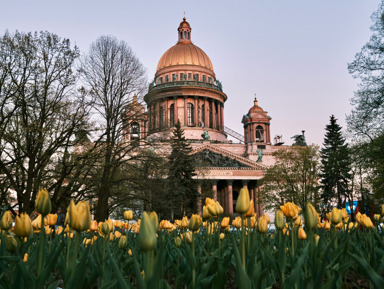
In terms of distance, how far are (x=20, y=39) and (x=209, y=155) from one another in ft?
117

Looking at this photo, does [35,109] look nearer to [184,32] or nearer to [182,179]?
[182,179]

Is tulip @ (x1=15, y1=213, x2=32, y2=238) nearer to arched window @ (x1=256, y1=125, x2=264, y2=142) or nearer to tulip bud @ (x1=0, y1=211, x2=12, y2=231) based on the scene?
tulip bud @ (x1=0, y1=211, x2=12, y2=231)

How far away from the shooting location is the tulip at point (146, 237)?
139cm

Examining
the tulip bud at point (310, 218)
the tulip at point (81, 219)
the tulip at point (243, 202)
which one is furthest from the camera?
the tulip bud at point (310, 218)

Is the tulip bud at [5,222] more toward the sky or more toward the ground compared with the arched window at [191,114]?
more toward the ground

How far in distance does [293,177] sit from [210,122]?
3347 cm

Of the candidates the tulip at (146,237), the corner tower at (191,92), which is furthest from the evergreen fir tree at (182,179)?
the tulip at (146,237)

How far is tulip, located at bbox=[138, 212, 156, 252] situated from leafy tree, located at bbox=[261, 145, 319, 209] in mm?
32780

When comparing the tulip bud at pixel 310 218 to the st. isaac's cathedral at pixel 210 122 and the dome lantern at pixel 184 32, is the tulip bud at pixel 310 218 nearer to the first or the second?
the st. isaac's cathedral at pixel 210 122

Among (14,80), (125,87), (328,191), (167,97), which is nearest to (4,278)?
(14,80)

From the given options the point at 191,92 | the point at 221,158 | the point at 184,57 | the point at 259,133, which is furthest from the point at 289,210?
the point at 184,57

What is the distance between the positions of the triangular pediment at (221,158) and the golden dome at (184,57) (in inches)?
971

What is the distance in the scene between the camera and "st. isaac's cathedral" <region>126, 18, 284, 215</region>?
5028 centimetres

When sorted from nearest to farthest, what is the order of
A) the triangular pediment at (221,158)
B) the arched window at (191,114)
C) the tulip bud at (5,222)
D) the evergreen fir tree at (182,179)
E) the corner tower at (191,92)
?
1. the tulip bud at (5,222)
2. the evergreen fir tree at (182,179)
3. the triangular pediment at (221,158)
4. the corner tower at (191,92)
5. the arched window at (191,114)
